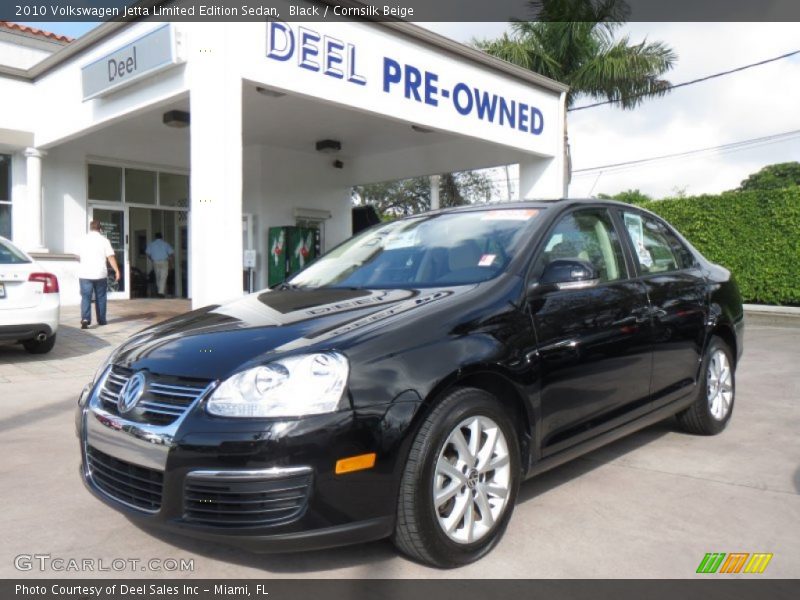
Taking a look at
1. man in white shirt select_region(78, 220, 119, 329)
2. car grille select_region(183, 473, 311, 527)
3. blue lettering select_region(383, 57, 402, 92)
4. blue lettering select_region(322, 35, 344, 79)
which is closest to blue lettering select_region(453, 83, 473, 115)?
blue lettering select_region(383, 57, 402, 92)

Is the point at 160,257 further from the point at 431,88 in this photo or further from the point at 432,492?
the point at 432,492

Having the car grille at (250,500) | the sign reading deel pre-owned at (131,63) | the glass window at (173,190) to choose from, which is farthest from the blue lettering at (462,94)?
the car grille at (250,500)

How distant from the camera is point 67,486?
153 inches

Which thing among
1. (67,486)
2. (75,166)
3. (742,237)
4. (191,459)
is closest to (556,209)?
(191,459)

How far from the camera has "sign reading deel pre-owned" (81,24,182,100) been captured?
845cm

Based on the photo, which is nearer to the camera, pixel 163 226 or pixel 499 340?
pixel 499 340

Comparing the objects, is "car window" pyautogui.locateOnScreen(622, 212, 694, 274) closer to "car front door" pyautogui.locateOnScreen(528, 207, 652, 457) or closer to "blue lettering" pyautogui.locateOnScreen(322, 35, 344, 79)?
"car front door" pyautogui.locateOnScreen(528, 207, 652, 457)

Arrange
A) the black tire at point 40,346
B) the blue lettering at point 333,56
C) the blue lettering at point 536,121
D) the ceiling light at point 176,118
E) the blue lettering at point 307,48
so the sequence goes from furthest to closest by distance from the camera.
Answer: the blue lettering at point 536,121, the ceiling light at point 176,118, the blue lettering at point 333,56, the blue lettering at point 307,48, the black tire at point 40,346

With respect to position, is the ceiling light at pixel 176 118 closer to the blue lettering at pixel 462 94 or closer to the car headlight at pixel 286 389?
the blue lettering at pixel 462 94

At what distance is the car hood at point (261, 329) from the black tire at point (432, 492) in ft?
1.41

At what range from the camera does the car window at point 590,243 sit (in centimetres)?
368

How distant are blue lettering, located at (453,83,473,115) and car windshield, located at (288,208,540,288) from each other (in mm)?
8027
